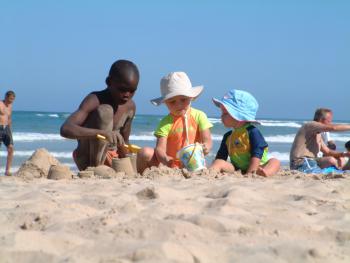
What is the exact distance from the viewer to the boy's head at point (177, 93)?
4.88m

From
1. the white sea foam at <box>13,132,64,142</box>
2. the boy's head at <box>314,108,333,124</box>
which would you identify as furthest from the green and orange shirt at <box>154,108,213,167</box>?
the white sea foam at <box>13,132,64,142</box>

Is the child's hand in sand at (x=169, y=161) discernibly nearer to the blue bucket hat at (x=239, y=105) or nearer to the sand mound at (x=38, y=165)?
the blue bucket hat at (x=239, y=105)

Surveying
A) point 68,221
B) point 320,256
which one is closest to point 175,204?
point 68,221

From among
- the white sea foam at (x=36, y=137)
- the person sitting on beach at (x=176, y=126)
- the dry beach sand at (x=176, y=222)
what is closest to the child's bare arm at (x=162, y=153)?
the person sitting on beach at (x=176, y=126)

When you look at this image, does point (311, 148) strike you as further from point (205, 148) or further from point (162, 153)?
point (162, 153)

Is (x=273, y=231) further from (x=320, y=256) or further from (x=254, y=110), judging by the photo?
(x=254, y=110)

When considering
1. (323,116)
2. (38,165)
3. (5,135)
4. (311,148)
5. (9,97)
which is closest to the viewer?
(38,165)

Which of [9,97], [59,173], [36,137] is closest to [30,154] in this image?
[9,97]

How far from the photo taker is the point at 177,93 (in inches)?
191

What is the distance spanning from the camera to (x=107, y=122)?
4895mm

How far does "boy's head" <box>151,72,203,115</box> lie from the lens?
4.88m

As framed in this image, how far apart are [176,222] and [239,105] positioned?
2510 millimetres

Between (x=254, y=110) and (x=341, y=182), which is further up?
(x=254, y=110)

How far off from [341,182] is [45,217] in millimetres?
2141
